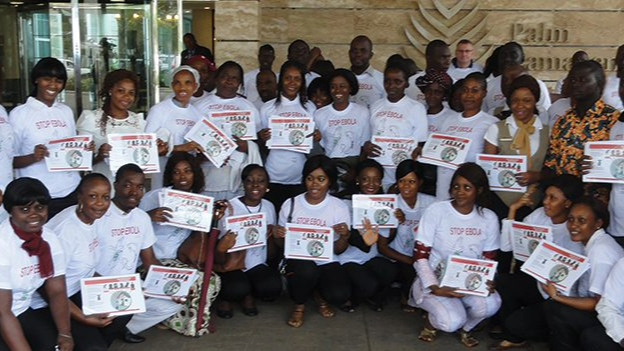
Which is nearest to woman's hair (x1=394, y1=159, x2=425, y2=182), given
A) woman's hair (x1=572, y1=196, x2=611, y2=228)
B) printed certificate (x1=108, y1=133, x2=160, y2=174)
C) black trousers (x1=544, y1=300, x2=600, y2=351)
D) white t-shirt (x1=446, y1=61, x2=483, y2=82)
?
woman's hair (x1=572, y1=196, x2=611, y2=228)

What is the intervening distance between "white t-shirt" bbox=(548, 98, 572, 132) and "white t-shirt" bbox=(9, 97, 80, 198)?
350cm

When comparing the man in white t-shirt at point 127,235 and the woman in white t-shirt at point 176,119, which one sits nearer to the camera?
the man in white t-shirt at point 127,235

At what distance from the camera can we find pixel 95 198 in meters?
3.89

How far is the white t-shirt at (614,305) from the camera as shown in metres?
3.63

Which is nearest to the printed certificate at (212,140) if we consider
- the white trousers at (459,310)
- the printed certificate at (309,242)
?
the printed certificate at (309,242)

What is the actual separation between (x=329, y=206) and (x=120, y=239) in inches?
59.6

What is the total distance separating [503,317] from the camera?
454 cm

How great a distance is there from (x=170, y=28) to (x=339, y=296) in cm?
820

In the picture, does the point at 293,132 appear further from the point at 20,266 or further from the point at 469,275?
the point at 20,266

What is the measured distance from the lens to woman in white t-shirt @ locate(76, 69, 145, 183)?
4754 mm

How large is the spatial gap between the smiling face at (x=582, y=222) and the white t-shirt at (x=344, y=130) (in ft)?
6.34

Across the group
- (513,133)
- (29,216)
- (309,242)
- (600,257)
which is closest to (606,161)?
(600,257)

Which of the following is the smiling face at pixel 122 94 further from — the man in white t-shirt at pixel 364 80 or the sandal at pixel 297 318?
the man in white t-shirt at pixel 364 80

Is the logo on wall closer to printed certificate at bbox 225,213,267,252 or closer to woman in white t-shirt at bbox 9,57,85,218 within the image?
printed certificate at bbox 225,213,267,252
